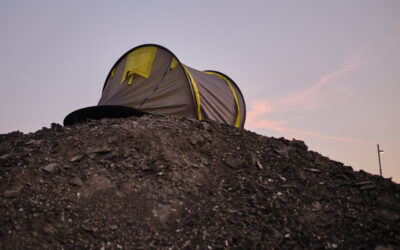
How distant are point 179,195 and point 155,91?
4645 millimetres

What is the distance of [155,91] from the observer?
8867 millimetres

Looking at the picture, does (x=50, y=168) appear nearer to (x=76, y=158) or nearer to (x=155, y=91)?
(x=76, y=158)

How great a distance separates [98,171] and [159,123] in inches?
78.4

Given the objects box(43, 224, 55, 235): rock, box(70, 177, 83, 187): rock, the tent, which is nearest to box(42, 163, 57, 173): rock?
box(70, 177, 83, 187): rock

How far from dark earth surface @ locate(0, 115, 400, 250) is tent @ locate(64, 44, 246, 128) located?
2.24 metres

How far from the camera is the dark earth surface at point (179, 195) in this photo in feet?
13.1

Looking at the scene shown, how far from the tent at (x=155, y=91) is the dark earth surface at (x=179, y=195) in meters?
2.24

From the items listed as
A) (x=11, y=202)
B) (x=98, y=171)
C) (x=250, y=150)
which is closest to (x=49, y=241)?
(x=11, y=202)

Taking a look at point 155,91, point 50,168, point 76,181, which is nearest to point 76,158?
point 50,168

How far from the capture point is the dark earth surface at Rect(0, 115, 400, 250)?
4.00m

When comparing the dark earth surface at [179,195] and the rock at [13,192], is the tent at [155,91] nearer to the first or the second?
the dark earth surface at [179,195]

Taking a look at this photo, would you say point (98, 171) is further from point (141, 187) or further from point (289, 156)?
point (289, 156)

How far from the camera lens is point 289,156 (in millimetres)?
6164

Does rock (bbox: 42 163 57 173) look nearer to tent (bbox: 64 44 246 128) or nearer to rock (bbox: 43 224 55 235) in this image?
rock (bbox: 43 224 55 235)
